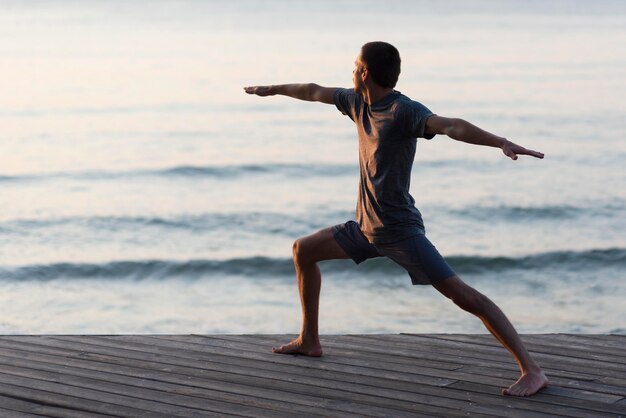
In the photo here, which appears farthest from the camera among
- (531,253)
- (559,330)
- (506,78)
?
(506,78)

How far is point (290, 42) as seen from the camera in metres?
35.2

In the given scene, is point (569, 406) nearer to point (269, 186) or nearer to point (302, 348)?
point (302, 348)

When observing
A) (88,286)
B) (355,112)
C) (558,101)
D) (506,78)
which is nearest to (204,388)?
(355,112)

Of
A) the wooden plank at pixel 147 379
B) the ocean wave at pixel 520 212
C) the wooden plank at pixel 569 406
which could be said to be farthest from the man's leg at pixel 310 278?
the ocean wave at pixel 520 212

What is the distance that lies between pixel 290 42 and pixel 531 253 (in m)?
23.9

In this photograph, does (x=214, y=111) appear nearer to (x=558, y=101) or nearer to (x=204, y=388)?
(x=558, y=101)

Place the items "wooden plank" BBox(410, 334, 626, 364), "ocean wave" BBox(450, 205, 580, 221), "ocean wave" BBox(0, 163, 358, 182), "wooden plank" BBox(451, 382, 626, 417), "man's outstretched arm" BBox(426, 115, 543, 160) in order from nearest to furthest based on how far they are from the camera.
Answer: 1. "man's outstretched arm" BBox(426, 115, 543, 160)
2. "wooden plank" BBox(451, 382, 626, 417)
3. "wooden plank" BBox(410, 334, 626, 364)
4. "ocean wave" BBox(450, 205, 580, 221)
5. "ocean wave" BBox(0, 163, 358, 182)

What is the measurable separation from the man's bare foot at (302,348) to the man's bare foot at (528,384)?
98cm

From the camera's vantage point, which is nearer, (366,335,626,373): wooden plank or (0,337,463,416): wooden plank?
(0,337,463,416): wooden plank

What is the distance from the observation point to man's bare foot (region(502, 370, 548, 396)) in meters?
4.61

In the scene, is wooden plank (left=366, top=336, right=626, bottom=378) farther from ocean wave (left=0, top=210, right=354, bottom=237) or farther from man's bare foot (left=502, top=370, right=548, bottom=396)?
ocean wave (left=0, top=210, right=354, bottom=237)

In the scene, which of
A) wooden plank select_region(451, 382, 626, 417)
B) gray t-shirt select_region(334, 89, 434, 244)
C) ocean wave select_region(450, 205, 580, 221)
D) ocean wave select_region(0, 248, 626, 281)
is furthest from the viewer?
ocean wave select_region(450, 205, 580, 221)

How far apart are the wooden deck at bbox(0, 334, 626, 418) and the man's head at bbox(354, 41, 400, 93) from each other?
4.38ft

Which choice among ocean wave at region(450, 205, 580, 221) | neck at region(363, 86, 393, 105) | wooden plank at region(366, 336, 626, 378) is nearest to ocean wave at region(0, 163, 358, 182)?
ocean wave at region(450, 205, 580, 221)
